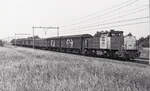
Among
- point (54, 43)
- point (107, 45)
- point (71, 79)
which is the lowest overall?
point (71, 79)

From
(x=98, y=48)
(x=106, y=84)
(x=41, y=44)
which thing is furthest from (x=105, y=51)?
(x=41, y=44)

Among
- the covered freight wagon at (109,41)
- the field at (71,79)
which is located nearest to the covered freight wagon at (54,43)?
the covered freight wagon at (109,41)

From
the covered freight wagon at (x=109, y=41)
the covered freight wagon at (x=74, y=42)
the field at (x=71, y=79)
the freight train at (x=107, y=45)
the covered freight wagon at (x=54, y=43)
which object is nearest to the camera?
the field at (x=71, y=79)

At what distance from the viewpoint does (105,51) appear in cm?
2392

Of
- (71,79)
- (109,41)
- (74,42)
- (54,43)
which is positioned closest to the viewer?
(71,79)

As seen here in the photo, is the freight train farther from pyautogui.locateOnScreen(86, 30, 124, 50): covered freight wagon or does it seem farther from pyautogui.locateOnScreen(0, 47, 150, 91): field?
pyautogui.locateOnScreen(0, 47, 150, 91): field

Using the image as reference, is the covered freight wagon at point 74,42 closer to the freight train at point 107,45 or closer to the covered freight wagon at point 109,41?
the freight train at point 107,45

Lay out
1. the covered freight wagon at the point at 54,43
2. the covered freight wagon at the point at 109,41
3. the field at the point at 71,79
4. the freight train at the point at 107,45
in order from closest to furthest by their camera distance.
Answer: the field at the point at 71,79, the freight train at the point at 107,45, the covered freight wagon at the point at 109,41, the covered freight wagon at the point at 54,43

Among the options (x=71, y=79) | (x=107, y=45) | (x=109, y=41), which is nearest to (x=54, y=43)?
(x=107, y=45)

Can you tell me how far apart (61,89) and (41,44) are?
46.7 metres

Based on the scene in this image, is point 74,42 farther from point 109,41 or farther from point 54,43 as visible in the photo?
point 54,43

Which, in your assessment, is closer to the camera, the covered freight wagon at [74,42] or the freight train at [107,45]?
the freight train at [107,45]

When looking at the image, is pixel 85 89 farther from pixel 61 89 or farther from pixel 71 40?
pixel 71 40

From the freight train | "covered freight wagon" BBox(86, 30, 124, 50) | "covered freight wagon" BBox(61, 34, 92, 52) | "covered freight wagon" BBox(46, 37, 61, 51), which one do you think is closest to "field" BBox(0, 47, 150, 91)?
the freight train
